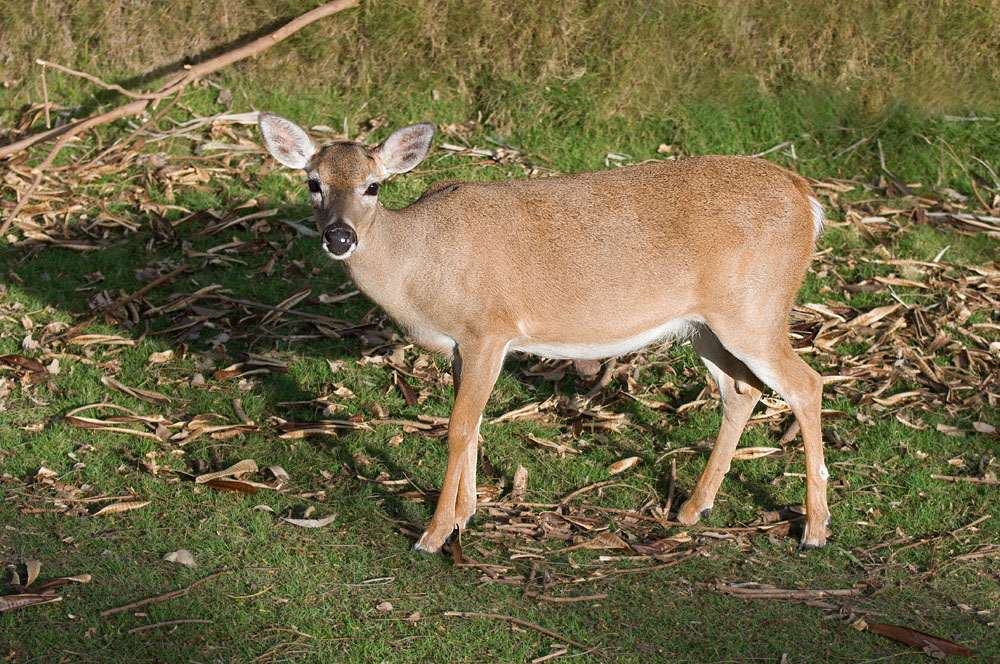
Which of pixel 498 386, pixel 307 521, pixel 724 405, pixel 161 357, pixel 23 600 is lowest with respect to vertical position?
pixel 498 386

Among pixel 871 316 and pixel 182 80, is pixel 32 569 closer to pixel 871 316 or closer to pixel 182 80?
pixel 182 80

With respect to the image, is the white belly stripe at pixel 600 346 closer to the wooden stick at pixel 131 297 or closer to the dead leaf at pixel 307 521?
the dead leaf at pixel 307 521

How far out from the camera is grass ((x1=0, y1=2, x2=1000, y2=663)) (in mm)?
5543

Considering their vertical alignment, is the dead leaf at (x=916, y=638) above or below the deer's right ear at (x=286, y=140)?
below

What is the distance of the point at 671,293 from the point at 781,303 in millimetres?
712

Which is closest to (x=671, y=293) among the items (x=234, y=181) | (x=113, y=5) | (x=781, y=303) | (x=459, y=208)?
(x=781, y=303)

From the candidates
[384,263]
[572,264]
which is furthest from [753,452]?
[384,263]

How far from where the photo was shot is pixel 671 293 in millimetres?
6508

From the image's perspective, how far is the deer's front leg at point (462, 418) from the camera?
20.5ft

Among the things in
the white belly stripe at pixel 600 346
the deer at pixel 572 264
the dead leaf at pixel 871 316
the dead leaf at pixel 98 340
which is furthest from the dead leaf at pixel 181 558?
the dead leaf at pixel 871 316

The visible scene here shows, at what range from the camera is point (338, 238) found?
5879 millimetres

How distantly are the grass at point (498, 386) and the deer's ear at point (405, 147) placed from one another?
1.98m

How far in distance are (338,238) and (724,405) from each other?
9.51 feet

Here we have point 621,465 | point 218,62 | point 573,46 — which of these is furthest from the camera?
point 573,46
